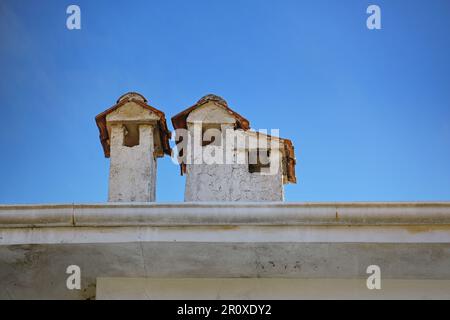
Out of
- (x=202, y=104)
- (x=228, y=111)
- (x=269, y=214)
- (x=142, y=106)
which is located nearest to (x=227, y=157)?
(x=228, y=111)

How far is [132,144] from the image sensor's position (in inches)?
250

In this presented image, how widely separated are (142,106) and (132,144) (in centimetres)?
35

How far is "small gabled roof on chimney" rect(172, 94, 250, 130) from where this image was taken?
6.21 metres

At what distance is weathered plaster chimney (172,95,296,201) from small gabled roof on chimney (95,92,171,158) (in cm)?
11

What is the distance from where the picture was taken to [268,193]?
5867 millimetres

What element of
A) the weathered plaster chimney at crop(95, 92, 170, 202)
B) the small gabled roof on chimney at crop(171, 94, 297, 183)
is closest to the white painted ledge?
the weathered plaster chimney at crop(95, 92, 170, 202)

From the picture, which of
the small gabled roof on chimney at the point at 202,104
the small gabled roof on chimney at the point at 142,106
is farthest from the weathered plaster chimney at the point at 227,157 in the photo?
the small gabled roof on chimney at the point at 142,106

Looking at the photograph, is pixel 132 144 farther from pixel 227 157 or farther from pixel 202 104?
pixel 227 157

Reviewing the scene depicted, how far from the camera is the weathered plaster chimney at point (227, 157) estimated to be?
19.3ft

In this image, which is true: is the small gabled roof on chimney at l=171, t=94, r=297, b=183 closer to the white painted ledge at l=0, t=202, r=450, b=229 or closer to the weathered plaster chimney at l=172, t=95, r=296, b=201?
the weathered plaster chimney at l=172, t=95, r=296, b=201
